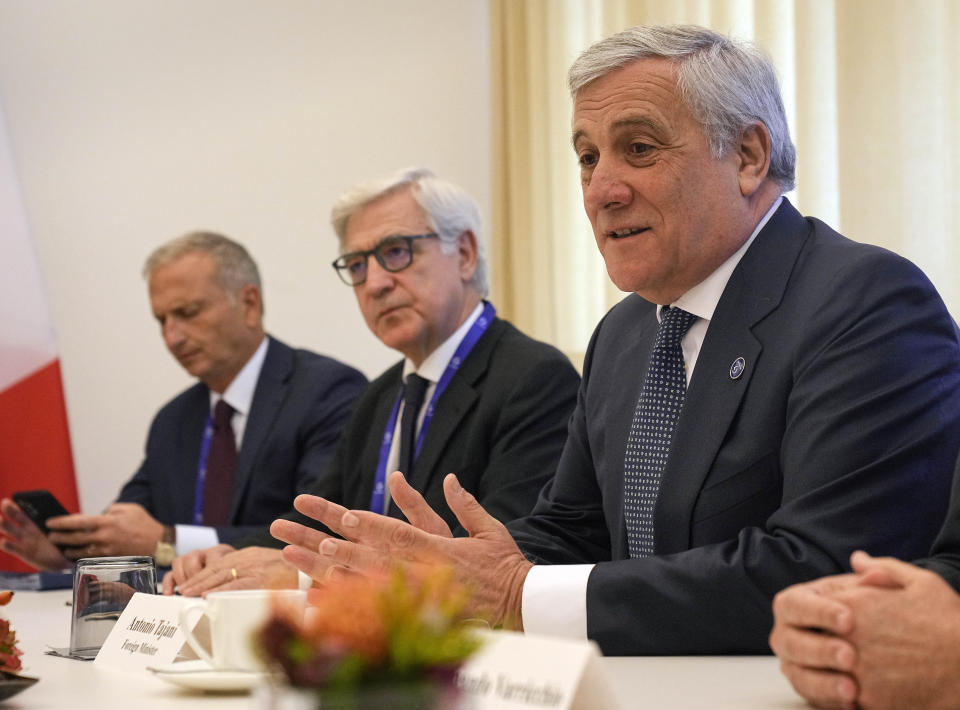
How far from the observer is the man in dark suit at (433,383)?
2.77 m

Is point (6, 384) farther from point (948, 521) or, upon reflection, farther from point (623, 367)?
point (948, 521)

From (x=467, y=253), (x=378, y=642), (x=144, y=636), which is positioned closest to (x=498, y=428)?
(x=467, y=253)

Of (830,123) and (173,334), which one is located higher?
(830,123)

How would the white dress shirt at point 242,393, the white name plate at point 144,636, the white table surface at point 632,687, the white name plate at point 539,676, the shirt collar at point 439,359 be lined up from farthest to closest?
the white dress shirt at point 242,393 → the shirt collar at point 439,359 → the white name plate at point 144,636 → the white table surface at point 632,687 → the white name plate at point 539,676

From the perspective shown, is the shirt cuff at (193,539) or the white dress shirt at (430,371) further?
the shirt cuff at (193,539)

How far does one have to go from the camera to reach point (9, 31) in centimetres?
551

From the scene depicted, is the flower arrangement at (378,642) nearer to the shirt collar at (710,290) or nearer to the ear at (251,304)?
the shirt collar at (710,290)

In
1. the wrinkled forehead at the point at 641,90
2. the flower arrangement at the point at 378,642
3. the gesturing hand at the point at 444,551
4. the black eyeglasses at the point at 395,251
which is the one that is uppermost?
the wrinkled forehead at the point at 641,90

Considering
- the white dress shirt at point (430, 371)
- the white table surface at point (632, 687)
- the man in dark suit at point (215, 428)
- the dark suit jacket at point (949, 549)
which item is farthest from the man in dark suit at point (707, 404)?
the man in dark suit at point (215, 428)

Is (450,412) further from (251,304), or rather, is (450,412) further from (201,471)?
(251,304)

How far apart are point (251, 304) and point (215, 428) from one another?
51 centimetres

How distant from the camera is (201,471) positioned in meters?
4.04

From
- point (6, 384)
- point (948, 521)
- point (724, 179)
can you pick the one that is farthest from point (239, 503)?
point (948, 521)

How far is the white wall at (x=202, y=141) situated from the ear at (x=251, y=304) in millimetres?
943
